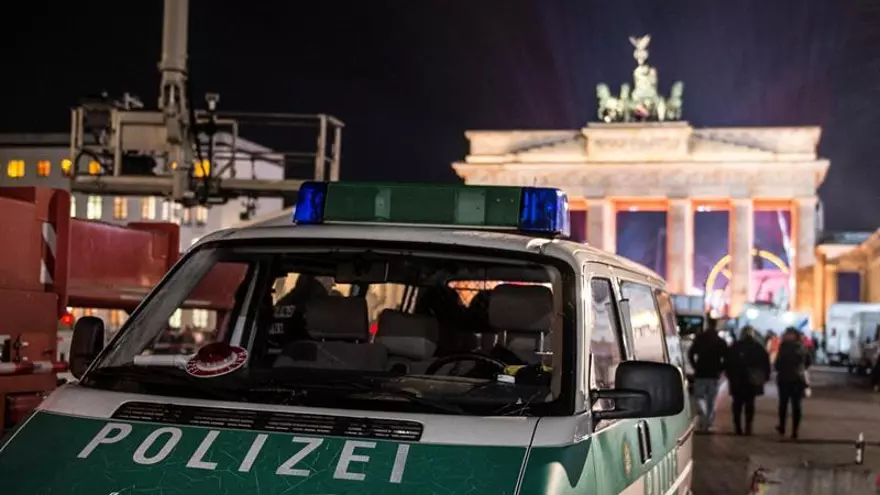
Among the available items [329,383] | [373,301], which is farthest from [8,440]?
[373,301]

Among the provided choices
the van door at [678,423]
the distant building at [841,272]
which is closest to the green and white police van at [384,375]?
the van door at [678,423]

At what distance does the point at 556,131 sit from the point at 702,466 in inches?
2615

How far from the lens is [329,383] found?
396 cm

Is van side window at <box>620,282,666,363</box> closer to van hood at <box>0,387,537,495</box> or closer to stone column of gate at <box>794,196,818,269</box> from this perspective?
van hood at <box>0,387,537,495</box>

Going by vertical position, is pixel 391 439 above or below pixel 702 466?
above

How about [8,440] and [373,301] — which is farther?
[373,301]

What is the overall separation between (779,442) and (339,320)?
14074mm

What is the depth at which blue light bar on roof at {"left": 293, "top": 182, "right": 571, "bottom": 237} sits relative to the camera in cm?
457

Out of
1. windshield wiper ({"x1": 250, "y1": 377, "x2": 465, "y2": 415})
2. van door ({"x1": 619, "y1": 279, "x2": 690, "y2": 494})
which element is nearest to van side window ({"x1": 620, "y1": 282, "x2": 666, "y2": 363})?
van door ({"x1": 619, "y1": 279, "x2": 690, "y2": 494})

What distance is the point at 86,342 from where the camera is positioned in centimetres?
435

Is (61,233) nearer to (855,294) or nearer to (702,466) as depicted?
(702,466)

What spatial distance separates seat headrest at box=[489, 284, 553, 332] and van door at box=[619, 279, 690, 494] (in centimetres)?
61

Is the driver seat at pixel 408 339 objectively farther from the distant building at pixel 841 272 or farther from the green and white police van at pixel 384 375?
the distant building at pixel 841 272

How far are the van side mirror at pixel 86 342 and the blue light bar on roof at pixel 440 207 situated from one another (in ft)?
3.00
